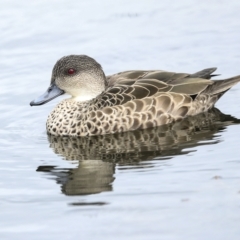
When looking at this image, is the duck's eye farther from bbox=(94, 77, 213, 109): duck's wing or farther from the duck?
bbox=(94, 77, 213, 109): duck's wing

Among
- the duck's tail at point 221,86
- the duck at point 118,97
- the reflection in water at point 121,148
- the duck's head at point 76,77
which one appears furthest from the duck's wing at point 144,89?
the reflection in water at point 121,148

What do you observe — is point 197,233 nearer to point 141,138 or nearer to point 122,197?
point 122,197

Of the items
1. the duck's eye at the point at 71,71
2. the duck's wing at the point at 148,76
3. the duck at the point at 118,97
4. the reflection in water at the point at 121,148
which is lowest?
the reflection in water at the point at 121,148

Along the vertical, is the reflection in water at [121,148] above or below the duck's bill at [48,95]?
below

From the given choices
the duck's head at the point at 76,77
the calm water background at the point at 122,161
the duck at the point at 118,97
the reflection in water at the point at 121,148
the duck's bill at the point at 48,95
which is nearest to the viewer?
the calm water background at the point at 122,161

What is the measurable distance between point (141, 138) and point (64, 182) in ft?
6.73

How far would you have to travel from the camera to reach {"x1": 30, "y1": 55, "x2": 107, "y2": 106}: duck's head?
13.2 metres

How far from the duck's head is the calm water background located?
0.62 metres

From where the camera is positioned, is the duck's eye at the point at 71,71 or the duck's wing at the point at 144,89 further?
the duck's eye at the point at 71,71

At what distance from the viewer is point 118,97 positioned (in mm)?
12969

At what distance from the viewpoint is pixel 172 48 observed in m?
15.8

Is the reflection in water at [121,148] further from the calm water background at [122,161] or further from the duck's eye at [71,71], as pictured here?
the duck's eye at [71,71]

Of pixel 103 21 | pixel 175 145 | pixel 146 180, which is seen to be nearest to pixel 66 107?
pixel 175 145

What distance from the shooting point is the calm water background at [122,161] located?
925 centimetres
